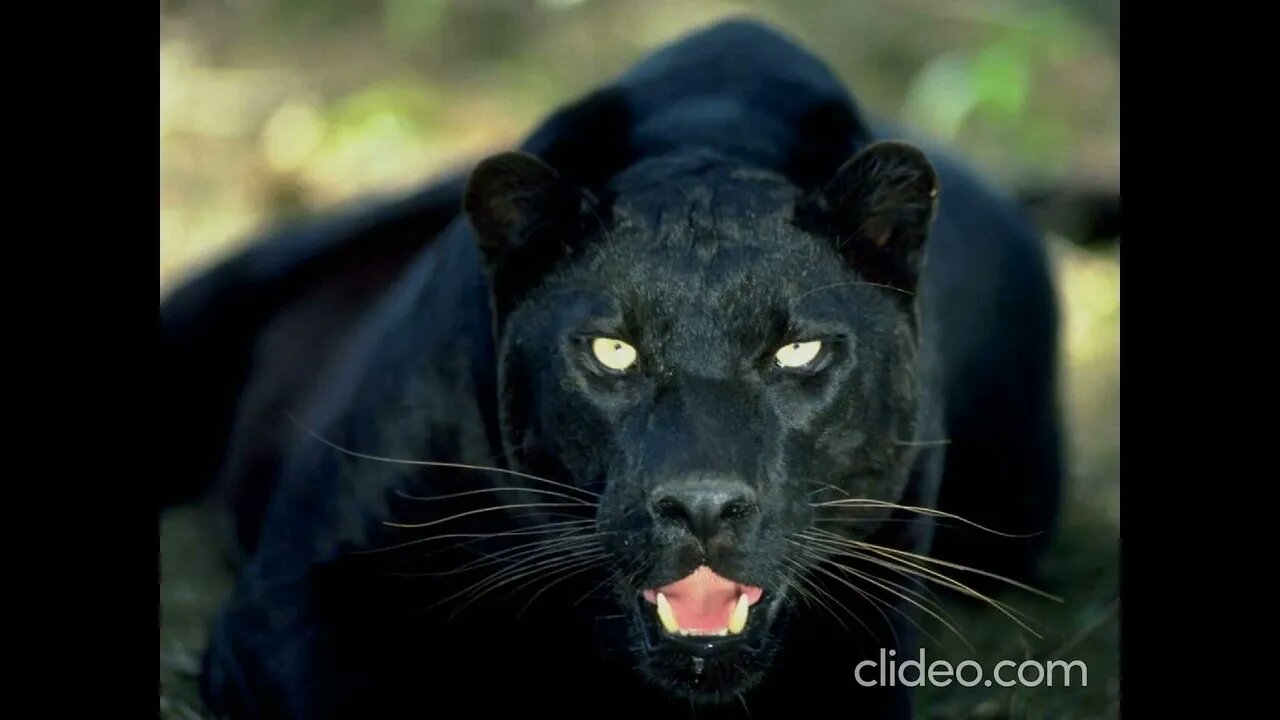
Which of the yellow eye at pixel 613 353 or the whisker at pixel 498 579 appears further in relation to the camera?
the whisker at pixel 498 579

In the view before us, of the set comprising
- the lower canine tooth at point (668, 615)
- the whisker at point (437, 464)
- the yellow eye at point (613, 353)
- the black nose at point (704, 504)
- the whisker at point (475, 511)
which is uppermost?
the yellow eye at point (613, 353)

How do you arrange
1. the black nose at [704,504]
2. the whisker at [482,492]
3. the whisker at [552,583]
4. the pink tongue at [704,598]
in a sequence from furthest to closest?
the whisker at [552,583] → the whisker at [482,492] → the pink tongue at [704,598] → the black nose at [704,504]

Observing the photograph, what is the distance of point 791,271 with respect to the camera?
109 inches

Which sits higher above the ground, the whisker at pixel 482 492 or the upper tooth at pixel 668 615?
the whisker at pixel 482 492

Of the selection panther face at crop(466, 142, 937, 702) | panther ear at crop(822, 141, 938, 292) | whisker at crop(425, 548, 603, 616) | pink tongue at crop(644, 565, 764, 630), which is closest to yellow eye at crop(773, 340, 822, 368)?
panther face at crop(466, 142, 937, 702)

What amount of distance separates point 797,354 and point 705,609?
405mm

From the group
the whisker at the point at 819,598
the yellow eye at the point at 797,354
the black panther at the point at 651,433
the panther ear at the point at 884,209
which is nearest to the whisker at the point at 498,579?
the black panther at the point at 651,433

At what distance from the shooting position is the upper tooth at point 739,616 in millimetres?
2645

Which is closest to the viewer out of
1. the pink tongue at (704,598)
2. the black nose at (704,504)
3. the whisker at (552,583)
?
the black nose at (704,504)

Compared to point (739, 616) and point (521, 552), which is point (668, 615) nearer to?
point (739, 616)

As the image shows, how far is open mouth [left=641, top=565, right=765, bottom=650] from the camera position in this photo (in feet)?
8.65

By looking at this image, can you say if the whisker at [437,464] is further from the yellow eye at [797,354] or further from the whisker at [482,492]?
the yellow eye at [797,354]
